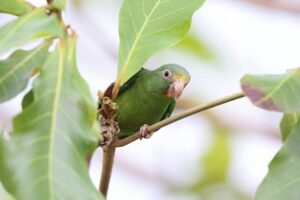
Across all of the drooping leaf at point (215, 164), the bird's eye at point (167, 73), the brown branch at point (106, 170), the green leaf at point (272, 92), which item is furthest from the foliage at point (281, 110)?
the drooping leaf at point (215, 164)

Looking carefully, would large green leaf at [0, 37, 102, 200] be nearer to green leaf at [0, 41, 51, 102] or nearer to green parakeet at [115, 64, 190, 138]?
green leaf at [0, 41, 51, 102]

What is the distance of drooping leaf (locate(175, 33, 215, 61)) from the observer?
353 centimetres

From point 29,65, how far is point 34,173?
0.98ft

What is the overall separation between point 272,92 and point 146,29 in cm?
33

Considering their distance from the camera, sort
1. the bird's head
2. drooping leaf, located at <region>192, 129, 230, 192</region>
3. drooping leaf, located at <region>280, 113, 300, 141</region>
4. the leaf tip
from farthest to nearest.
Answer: drooping leaf, located at <region>192, 129, 230, 192</region>, the bird's head, drooping leaf, located at <region>280, 113, 300, 141</region>, the leaf tip

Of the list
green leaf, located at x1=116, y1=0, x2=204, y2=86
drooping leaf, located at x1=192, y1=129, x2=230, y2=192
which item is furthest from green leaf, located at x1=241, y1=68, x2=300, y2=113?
drooping leaf, located at x1=192, y1=129, x2=230, y2=192

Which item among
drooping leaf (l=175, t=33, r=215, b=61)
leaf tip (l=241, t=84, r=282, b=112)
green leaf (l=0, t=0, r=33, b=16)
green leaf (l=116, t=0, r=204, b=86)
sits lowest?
drooping leaf (l=175, t=33, r=215, b=61)

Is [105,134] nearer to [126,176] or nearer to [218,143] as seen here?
[218,143]

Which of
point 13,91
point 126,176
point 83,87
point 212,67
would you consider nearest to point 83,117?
point 83,87

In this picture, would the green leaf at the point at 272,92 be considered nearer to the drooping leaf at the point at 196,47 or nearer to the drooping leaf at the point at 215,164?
the drooping leaf at the point at 215,164

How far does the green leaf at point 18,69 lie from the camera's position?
133 centimetres

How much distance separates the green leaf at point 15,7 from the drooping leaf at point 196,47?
2230mm

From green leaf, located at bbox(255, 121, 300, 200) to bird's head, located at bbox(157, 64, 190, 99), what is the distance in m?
1.14

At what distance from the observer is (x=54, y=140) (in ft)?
3.90
